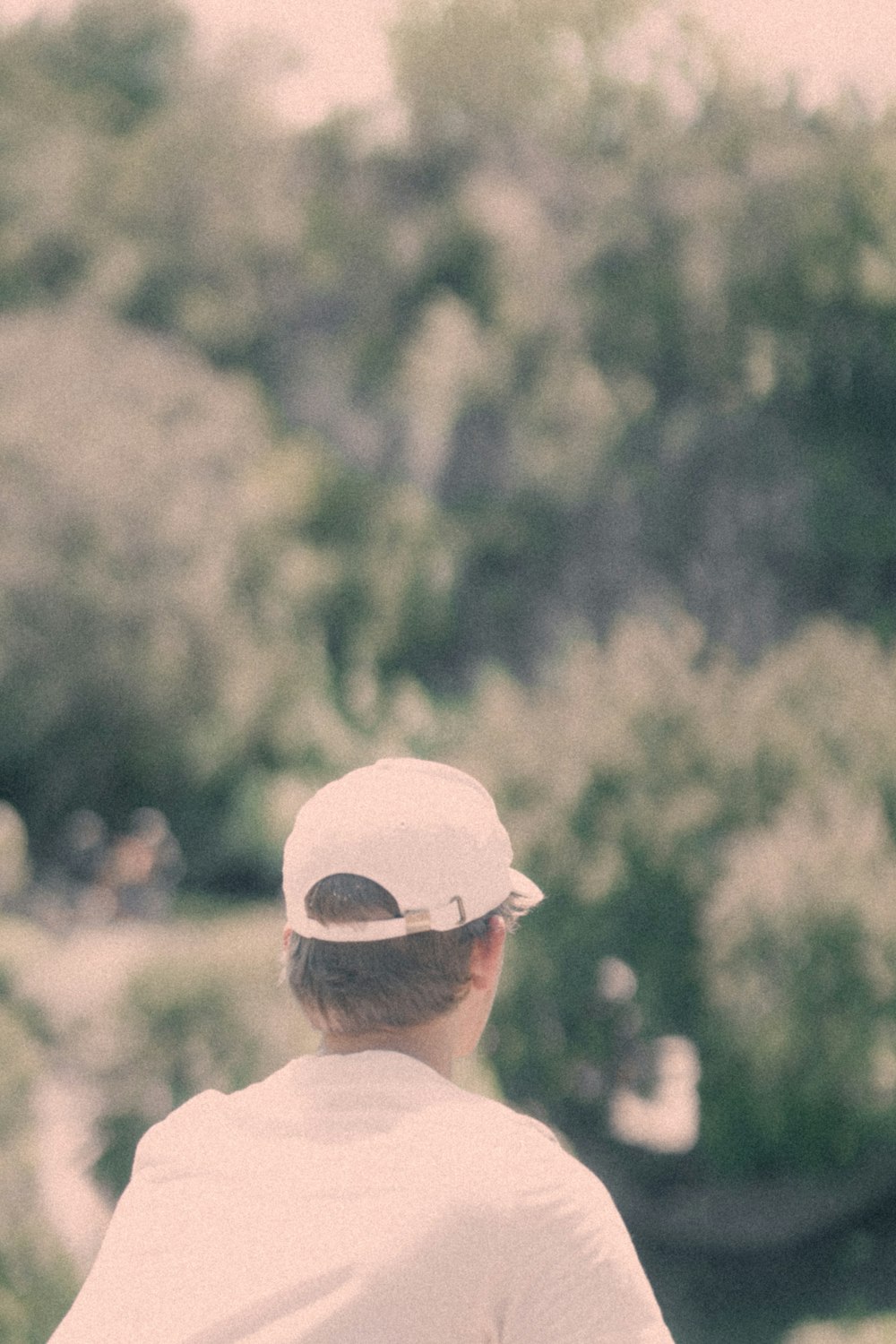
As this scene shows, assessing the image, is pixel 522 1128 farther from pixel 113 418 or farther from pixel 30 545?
pixel 113 418

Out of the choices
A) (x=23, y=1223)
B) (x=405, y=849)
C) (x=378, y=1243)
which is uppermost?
(x=405, y=849)

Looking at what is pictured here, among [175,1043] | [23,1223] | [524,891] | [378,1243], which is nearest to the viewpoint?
[378,1243]

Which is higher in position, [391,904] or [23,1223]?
[391,904]

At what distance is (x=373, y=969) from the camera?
136cm

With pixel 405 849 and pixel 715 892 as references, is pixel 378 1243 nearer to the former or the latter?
pixel 405 849

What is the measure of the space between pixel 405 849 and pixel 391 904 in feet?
0.16

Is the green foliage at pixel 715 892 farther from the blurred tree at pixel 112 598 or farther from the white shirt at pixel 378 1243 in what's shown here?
the white shirt at pixel 378 1243

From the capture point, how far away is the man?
3.83ft

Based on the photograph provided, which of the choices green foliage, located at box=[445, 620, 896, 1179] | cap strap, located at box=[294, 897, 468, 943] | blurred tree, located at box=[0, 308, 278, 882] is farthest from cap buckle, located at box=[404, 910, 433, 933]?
blurred tree, located at box=[0, 308, 278, 882]

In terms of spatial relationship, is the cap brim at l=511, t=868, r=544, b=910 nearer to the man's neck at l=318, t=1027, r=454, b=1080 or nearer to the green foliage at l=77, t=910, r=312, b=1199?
the man's neck at l=318, t=1027, r=454, b=1080

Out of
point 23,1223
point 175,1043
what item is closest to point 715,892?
point 175,1043

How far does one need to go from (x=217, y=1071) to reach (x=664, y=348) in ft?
50.8

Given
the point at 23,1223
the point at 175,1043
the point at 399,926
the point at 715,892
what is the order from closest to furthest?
the point at 399,926
the point at 23,1223
the point at 175,1043
the point at 715,892

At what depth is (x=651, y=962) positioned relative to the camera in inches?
582
